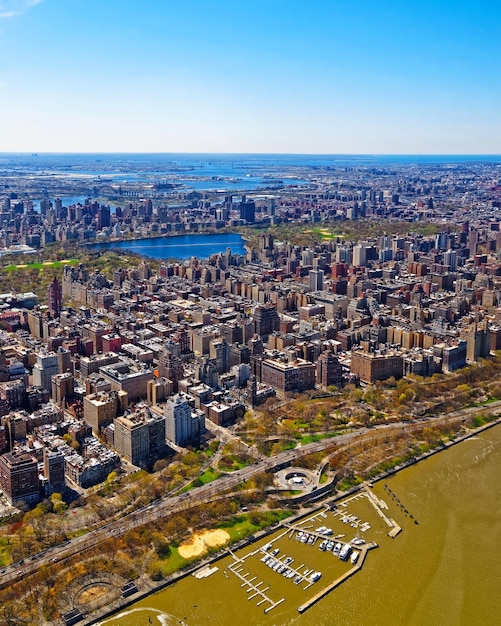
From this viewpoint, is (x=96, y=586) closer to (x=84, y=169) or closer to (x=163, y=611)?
(x=163, y=611)

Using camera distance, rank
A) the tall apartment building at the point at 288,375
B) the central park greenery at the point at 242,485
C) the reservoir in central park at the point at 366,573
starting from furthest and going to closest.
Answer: the tall apartment building at the point at 288,375 → the central park greenery at the point at 242,485 → the reservoir in central park at the point at 366,573

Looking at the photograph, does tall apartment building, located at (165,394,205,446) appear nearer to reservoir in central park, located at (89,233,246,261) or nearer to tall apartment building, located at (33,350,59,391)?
tall apartment building, located at (33,350,59,391)

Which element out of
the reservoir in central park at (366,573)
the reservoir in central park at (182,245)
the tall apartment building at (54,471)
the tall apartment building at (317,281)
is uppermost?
the tall apartment building at (317,281)

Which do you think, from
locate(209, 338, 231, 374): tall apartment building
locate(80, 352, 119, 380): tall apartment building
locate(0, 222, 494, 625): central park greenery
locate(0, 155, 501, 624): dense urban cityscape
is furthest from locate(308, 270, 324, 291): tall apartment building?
locate(80, 352, 119, 380): tall apartment building

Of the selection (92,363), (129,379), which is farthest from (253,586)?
(92,363)

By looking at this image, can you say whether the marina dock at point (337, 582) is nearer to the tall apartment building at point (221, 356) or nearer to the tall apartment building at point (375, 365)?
the tall apartment building at point (375, 365)

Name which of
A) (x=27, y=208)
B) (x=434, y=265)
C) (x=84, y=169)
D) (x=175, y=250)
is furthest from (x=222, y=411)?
(x=84, y=169)

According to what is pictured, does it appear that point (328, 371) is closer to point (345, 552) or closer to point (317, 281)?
point (345, 552)

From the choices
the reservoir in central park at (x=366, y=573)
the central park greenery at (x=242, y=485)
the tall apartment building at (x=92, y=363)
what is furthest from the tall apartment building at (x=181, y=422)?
the tall apartment building at (x=92, y=363)
